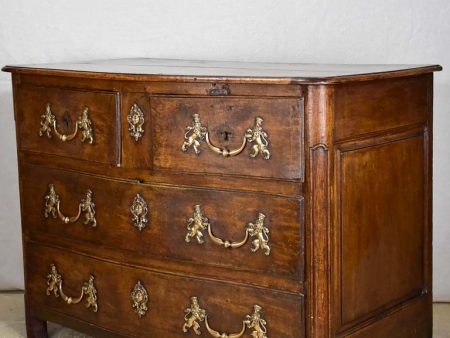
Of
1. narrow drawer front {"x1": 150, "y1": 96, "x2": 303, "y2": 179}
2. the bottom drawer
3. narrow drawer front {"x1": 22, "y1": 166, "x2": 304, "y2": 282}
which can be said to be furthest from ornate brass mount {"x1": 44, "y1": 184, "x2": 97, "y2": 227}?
narrow drawer front {"x1": 150, "y1": 96, "x2": 303, "y2": 179}

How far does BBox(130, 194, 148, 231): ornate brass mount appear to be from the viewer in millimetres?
2963

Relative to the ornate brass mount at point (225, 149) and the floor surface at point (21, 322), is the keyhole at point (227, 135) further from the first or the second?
the floor surface at point (21, 322)

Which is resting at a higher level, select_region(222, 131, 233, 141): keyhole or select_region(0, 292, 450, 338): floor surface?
select_region(222, 131, 233, 141): keyhole

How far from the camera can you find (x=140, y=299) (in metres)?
3.03

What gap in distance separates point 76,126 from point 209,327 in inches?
30.4

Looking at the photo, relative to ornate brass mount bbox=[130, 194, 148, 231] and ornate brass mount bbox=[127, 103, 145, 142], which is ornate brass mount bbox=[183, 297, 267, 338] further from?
ornate brass mount bbox=[127, 103, 145, 142]

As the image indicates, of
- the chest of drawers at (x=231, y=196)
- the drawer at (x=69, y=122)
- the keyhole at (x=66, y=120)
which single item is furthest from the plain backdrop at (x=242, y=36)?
the keyhole at (x=66, y=120)

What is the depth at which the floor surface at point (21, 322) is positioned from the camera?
11.8 ft

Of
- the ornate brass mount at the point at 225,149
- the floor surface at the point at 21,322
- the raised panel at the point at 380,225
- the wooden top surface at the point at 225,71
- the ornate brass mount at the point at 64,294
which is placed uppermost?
the wooden top surface at the point at 225,71

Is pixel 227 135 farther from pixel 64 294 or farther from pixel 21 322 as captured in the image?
pixel 21 322

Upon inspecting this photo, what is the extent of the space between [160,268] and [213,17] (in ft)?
4.34

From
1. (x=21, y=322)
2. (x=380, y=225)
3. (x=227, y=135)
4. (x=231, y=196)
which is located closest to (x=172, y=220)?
(x=231, y=196)

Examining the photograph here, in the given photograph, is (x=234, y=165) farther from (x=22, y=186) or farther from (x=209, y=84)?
(x=22, y=186)

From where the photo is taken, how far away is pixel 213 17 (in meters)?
3.93
